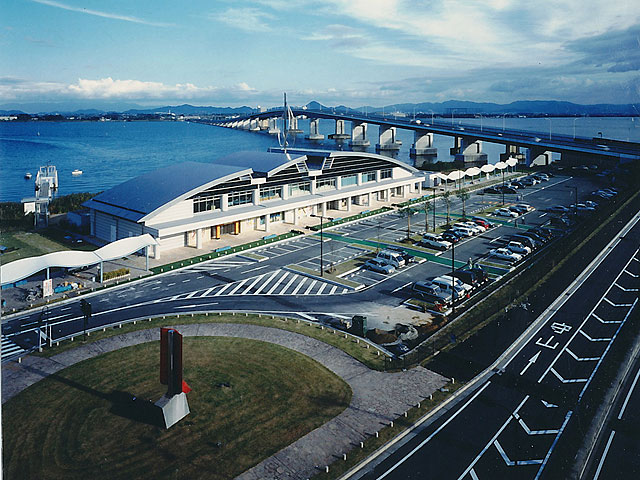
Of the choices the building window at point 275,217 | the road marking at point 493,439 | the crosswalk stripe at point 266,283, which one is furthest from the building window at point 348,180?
the road marking at point 493,439

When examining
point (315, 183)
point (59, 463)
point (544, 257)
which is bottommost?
point (59, 463)

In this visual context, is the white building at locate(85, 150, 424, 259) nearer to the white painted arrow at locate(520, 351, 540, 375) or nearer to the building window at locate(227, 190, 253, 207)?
the building window at locate(227, 190, 253, 207)

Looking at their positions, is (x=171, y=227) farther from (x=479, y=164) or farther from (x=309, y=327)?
(x=479, y=164)

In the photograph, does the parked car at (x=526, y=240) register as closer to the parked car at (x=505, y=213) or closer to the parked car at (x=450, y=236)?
the parked car at (x=450, y=236)

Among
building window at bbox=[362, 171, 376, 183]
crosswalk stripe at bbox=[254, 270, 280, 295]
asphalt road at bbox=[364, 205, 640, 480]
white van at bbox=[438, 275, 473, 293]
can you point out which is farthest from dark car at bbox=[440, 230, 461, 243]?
building window at bbox=[362, 171, 376, 183]

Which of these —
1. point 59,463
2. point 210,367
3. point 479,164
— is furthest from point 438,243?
point 479,164
